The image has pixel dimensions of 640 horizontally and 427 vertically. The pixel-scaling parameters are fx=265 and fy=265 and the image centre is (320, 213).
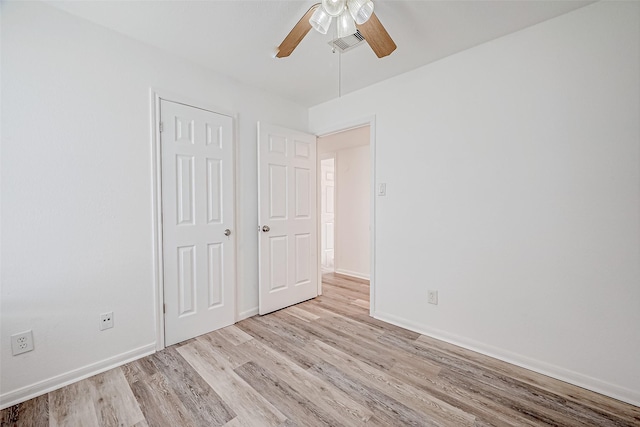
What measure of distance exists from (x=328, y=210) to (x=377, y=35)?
11.5 ft

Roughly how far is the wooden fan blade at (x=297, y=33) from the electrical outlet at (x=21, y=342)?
2347 millimetres

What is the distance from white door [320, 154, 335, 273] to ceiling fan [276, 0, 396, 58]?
3211mm

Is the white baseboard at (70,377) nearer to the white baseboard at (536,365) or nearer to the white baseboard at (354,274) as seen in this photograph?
the white baseboard at (536,365)

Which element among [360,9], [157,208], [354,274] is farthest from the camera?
[354,274]

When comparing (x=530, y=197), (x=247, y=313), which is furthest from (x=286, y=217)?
(x=530, y=197)

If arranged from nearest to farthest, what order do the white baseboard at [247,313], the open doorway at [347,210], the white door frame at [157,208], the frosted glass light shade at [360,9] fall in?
the frosted glass light shade at [360,9]
the white door frame at [157,208]
the white baseboard at [247,313]
the open doorway at [347,210]

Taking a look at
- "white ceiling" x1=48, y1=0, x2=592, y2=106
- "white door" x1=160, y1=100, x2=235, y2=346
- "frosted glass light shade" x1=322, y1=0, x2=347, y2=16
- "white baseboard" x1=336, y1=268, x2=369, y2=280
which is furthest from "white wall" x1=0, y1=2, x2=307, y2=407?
"white baseboard" x1=336, y1=268, x2=369, y2=280

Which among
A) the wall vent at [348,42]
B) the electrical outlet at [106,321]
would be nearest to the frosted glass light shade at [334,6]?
the wall vent at [348,42]

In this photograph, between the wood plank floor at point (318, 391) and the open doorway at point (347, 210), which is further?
the open doorway at point (347, 210)

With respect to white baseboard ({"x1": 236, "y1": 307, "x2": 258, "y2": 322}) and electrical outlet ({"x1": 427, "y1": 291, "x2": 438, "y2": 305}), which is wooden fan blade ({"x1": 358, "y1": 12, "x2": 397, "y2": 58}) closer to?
electrical outlet ({"x1": 427, "y1": 291, "x2": 438, "y2": 305})

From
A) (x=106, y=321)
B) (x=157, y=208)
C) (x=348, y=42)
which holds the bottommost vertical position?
(x=106, y=321)

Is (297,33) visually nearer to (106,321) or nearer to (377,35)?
(377,35)

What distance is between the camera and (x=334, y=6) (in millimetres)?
1425

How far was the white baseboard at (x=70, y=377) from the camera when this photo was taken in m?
1.53
